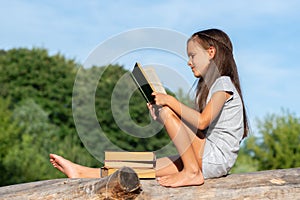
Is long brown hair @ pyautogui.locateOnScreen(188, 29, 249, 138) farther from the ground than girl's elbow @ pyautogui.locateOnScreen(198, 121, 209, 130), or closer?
farther from the ground

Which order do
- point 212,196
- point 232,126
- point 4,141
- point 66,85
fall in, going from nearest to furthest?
1. point 212,196
2. point 232,126
3. point 4,141
4. point 66,85

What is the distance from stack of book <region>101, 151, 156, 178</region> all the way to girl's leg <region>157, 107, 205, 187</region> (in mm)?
120

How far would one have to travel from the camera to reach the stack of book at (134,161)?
4.66 meters

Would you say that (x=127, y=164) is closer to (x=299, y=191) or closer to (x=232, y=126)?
(x=232, y=126)

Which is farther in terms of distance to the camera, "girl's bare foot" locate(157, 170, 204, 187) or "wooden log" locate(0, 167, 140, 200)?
"girl's bare foot" locate(157, 170, 204, 187)

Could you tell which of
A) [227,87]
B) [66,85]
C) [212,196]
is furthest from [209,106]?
[66,85]

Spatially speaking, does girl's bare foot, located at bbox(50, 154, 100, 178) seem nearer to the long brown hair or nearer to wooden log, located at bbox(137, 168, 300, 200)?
wooden log, located at bbox(137, 168, 300, 200)

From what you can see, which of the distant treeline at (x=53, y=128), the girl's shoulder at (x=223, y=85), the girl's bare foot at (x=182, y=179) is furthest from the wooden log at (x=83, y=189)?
the distant treeline at (x=53, y=128)

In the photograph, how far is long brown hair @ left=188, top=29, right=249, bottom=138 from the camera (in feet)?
16.0

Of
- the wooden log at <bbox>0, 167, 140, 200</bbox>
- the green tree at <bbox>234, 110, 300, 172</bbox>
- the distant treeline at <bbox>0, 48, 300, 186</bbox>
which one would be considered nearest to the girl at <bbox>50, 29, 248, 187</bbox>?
the wooden log at <bbox>0, 167, 140, 200</bbox>

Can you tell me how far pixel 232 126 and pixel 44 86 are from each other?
2439 cm

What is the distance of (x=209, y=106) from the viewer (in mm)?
4605

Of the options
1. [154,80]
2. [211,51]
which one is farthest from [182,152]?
[211,51]

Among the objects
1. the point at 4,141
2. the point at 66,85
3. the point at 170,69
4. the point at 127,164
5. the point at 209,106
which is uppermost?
the point at 66,85
